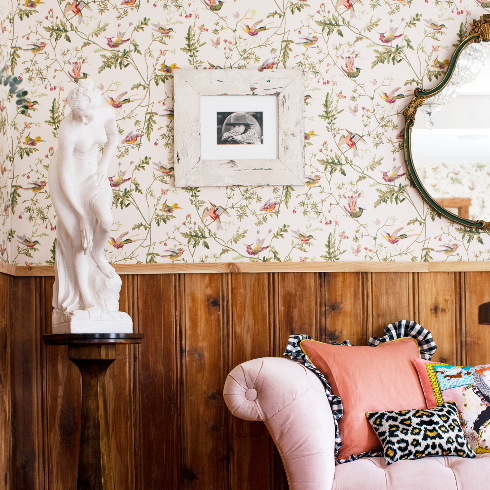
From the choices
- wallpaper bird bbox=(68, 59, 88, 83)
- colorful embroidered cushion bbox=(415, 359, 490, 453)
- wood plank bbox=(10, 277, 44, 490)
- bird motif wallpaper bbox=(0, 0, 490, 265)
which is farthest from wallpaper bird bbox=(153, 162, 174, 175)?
colorful embroidered cushion bbox=(415, 359, 490, 453)

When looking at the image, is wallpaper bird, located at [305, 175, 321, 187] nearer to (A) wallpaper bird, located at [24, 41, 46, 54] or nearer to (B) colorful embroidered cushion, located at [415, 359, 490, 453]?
(B) colorful embroidered cushion, located at [415, 359, 490, 453]

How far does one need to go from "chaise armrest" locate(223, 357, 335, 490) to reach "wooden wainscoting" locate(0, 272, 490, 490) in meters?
0.62

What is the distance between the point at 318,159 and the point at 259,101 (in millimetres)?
386

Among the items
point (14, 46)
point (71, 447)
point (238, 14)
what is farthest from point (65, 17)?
point (71, 447)

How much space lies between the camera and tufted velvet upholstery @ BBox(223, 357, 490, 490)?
1.81 meters

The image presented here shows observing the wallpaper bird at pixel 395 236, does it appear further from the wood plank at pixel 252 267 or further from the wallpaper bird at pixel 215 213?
the wallpaper bird at pixel 215 213

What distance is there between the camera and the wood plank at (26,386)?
2527mm

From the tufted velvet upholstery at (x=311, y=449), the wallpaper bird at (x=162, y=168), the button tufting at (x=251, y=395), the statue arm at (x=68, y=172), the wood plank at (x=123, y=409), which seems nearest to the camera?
the tufted velvet upholstery at (x=311, y=449)

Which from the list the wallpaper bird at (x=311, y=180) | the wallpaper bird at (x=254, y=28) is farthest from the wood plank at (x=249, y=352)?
the wallpaper bird at (x=254, y=28)

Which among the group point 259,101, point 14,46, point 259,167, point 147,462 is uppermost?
point 14,46

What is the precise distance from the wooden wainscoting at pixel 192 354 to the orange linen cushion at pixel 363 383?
0.34 meters

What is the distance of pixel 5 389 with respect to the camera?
96.2 inches

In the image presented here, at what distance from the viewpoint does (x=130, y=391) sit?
2566 mm

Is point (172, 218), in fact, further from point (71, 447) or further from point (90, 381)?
point (71, 447)
